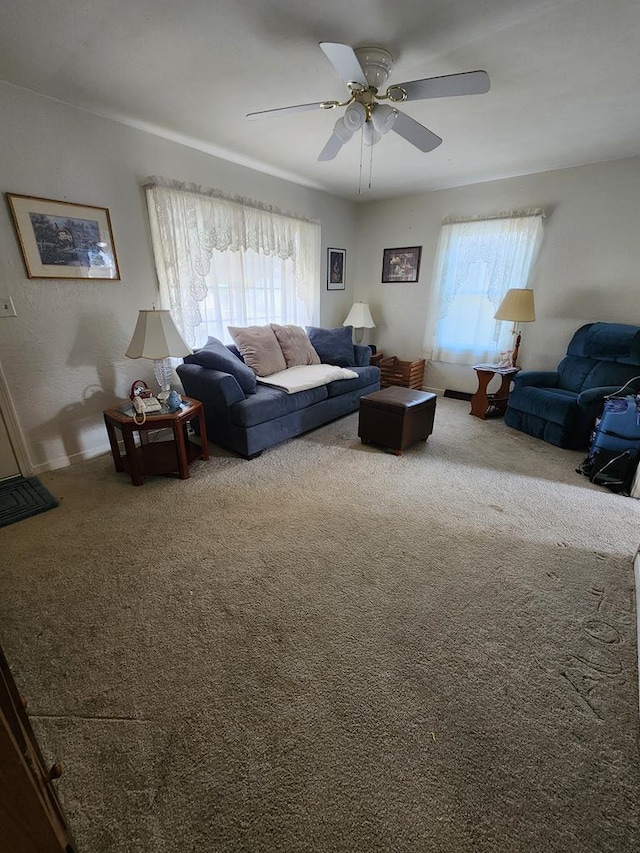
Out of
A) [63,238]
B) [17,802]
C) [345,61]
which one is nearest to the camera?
[17,802]

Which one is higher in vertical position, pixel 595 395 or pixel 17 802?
pixel 17 802

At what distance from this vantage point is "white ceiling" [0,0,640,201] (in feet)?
4.85

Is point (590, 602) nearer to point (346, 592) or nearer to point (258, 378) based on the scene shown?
point (346, 592)

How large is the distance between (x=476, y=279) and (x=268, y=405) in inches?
115

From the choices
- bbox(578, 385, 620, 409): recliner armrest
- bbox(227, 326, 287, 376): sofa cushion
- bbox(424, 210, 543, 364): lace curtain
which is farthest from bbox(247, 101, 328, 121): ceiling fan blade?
bbox(578, 385, 620, 409): recliner armrest

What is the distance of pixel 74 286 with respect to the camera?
2.45m

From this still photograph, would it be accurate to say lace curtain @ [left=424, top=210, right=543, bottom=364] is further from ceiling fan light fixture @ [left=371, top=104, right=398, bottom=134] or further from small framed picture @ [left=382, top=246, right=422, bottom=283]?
ceiling fan light fixture @ [left=371, top=104, right=398, bottom=134]

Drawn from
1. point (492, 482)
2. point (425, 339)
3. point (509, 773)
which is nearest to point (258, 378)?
point (492, 482)

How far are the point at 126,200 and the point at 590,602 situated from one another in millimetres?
3728

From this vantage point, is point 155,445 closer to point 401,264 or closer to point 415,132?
point 415,132

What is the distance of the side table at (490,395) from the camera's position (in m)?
3.63

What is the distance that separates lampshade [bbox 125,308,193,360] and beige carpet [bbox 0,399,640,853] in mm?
939

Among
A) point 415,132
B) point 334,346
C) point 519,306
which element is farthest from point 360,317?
point 415,132

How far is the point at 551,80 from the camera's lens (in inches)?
75.6
